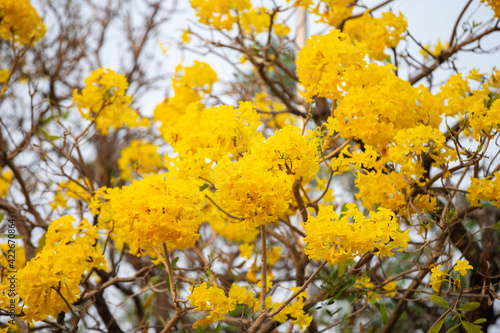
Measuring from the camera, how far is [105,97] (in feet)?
6.62

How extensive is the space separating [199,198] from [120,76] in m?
0.92

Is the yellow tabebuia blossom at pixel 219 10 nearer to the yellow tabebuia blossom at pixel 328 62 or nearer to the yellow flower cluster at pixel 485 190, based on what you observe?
the yellow tabebuia blossom at pixel 328 62

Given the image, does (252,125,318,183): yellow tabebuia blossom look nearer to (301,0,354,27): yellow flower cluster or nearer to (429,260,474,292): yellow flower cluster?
(429,260,474,292): yellow flower cluster

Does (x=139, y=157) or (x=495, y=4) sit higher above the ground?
(x=139, y=157)

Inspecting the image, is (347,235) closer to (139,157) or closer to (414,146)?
(414,146)

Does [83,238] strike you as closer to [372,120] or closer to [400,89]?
[372,120]

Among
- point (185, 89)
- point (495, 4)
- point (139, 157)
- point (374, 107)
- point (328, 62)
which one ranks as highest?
point (139, 157)

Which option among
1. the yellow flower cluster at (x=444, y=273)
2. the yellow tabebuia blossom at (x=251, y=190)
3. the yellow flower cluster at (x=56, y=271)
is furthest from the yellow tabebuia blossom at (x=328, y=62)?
the yellow flower cluster at (x=56, y=271)

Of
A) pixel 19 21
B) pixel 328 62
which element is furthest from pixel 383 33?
pixel 19 21

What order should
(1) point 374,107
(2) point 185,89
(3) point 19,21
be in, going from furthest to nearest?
1. (2) point 185,89
2. (3) point 19,21
3. (1) point 374,107

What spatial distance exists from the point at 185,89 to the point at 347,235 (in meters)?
1.35

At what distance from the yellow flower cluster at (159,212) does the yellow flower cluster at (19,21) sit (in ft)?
4.24

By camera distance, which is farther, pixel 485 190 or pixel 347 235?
pixel 485 190

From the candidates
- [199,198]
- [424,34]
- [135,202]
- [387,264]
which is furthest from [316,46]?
[387,264]
